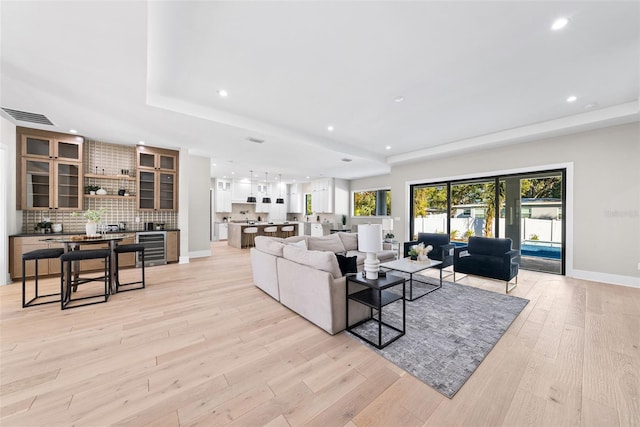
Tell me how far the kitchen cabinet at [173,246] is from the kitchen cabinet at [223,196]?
16.0 feet

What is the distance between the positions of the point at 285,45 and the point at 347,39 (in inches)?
25.2

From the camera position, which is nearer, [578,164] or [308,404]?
[308,404]

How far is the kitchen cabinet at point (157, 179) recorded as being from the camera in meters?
5.46

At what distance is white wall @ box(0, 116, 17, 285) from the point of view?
12.8 ft

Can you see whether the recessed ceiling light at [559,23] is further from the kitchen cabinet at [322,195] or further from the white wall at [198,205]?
the kitchen cabinet at [322,195]

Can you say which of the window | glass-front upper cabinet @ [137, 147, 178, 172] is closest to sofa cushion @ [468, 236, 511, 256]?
the window

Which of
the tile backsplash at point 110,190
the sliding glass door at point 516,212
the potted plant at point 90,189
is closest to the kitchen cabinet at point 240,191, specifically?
the tile backsplash at point 110,190

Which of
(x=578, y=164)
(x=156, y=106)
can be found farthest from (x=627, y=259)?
(x=156, y=106)

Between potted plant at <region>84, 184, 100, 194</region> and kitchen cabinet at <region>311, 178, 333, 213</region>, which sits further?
kitchen cabinet at <region>311, 178, 333, 213</region>

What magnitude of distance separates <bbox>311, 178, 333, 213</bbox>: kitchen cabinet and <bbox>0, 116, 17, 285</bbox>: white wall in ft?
28.3

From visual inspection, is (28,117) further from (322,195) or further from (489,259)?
(322,195)

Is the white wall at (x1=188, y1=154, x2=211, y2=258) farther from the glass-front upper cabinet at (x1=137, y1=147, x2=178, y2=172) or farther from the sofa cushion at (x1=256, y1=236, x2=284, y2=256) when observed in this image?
the sofa cushion at (x1=256, y1=236, x2=284, y2=256)

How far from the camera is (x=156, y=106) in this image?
3.48 metres

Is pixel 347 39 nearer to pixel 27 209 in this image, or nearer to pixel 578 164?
pixel 578 164
